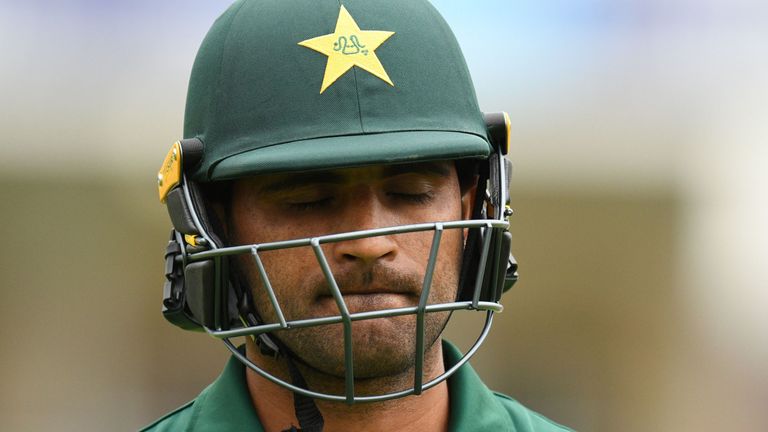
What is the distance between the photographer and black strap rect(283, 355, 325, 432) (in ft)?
6.70

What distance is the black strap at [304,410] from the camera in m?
2.04

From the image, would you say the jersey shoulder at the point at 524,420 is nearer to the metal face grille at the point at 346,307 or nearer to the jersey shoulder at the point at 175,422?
the metal face grille at the point at 346,307

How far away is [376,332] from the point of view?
77.5 inches

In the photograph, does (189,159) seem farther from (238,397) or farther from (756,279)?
(756,279)

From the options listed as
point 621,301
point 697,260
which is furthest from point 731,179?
point 621,301

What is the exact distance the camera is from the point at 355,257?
1.96 m

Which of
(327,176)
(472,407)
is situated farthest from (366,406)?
(327,176)

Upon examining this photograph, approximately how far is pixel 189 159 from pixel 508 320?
395 centimetres

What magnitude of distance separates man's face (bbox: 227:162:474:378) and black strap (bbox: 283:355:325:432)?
0.11 feet

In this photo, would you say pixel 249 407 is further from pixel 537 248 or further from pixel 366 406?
pixel 537 248

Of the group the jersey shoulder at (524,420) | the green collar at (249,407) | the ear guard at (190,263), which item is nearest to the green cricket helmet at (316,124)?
the ear guard at (190,263)

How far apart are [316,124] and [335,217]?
178 millimetres

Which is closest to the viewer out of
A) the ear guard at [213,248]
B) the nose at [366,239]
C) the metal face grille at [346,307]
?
the metal face grille at [346,307]

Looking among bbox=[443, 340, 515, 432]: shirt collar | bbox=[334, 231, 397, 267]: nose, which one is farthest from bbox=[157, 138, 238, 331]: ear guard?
bbox=[443, 340, 515, 432]: shirt collar
